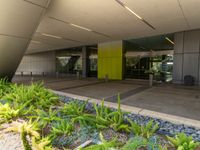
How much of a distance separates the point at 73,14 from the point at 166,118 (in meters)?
6.75

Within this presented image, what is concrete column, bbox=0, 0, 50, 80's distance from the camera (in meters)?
5.58

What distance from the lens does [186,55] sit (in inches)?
450

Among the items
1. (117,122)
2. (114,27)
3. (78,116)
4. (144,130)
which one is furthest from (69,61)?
(144,130)

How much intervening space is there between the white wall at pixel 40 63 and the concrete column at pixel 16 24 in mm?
16180

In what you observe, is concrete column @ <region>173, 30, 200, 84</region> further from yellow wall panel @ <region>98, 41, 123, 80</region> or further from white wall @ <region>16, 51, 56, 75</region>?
white wall @ <region>16, 51, 56, 75</region>

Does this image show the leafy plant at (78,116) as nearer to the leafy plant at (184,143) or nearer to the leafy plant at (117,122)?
the leafy plant at (117,122)

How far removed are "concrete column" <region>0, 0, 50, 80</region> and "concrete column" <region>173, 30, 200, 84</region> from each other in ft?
32.3

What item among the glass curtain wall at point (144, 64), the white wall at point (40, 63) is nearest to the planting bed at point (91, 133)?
the glass curtain wall at point (144, 64)

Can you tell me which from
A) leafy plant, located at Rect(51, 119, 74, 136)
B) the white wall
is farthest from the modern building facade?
the white wall

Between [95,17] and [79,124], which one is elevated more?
[95,17]

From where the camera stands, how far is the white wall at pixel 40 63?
24.4 meters

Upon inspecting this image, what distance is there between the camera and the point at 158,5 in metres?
6.73

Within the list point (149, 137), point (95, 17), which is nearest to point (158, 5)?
point (95, 17)

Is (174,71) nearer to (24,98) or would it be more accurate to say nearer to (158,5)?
(158,5)
